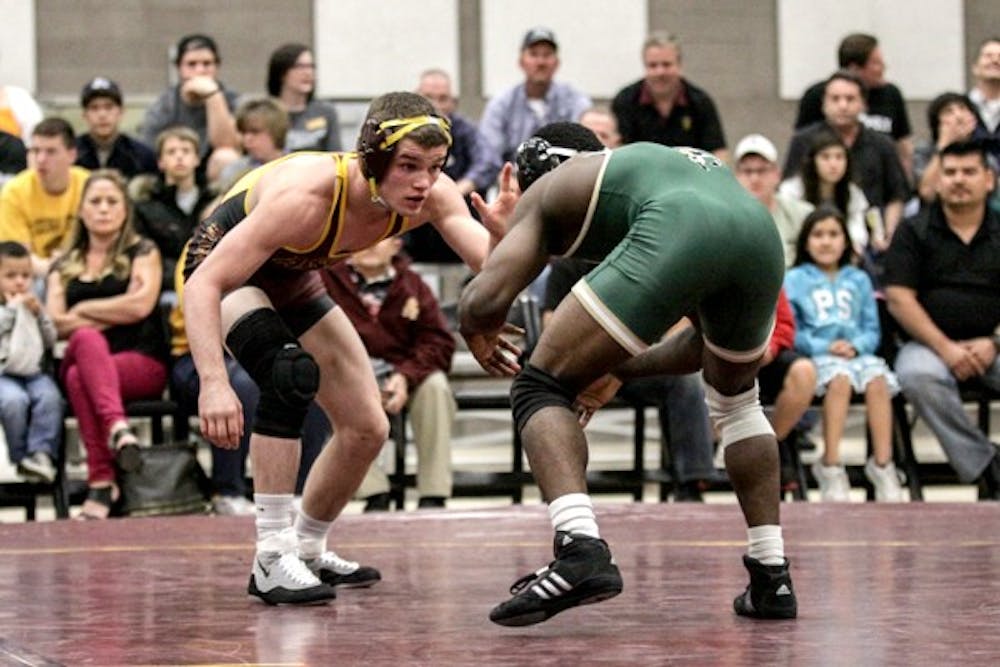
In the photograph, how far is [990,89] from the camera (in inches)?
414

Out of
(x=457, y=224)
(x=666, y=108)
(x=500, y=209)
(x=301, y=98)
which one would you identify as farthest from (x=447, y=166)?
(x=500, y=209)

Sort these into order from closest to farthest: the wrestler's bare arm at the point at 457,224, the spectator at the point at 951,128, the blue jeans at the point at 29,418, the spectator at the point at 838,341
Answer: the wrestler's bare arm at the point at 457,224 < the blue jeans at the point at 29,418 < the spectator at the point at 838,341 < the spectator at the point at 951,128

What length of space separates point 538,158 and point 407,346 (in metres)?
3.89

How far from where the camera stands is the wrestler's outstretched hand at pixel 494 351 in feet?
16.7

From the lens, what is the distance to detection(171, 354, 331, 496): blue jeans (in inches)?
344

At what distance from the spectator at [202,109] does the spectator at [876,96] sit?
279 centimetres

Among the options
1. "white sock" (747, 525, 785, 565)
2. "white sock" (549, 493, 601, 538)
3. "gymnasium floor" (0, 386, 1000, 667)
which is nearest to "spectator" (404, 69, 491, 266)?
"gymnasium floor" (0, 386, 1000, 667)

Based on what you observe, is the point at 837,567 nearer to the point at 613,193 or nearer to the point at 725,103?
the point at 613,193

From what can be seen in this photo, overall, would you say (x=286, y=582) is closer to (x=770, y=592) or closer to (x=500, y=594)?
(x=500, y=594)

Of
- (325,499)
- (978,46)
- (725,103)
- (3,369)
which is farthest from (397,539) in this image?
(978,46)

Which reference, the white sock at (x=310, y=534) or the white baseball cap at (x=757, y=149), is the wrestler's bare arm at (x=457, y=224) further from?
the white baseball cap at (x=757, y=149)

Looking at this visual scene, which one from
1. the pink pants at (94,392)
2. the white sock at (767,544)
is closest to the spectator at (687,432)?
the pink pants at (94,392)

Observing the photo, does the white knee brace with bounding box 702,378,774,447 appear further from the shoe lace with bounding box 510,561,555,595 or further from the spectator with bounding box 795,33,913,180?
the spectator with bounding box 795,33,913,180

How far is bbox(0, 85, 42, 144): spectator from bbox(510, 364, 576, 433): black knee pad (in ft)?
19.1
